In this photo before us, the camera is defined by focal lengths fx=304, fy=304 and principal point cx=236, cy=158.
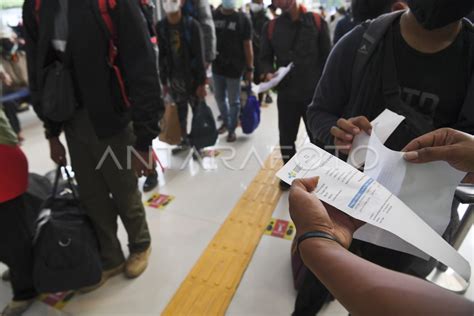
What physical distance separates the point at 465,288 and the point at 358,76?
1337mm

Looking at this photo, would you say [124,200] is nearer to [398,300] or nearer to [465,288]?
[398,300]

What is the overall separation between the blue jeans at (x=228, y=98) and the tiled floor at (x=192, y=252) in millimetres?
478

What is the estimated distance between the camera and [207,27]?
254cm

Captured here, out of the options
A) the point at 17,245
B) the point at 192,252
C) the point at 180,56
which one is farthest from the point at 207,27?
the point at 17,245

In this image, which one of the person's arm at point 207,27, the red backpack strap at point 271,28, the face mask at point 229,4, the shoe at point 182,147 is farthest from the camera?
the shoe at point 182,147

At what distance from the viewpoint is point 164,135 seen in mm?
2734

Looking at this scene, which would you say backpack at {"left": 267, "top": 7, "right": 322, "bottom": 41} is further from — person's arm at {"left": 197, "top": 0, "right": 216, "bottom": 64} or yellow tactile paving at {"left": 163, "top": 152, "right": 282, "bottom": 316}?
yellow tactile paving at {"left": 163, "top": 152, "right": 282, "bottom": 316}

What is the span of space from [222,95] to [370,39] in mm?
2336

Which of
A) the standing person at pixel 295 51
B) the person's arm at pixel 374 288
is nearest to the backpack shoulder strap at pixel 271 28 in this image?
the standing person at pixel 295 51

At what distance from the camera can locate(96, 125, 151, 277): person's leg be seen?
1363mm

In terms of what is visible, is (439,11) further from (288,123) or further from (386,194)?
(288,123)

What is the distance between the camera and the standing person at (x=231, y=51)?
282 cm

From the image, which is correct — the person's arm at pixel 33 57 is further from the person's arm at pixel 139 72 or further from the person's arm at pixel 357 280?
the person's arm at pixel 357 280

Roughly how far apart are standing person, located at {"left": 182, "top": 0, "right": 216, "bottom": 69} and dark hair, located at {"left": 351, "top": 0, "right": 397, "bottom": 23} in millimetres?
1408
